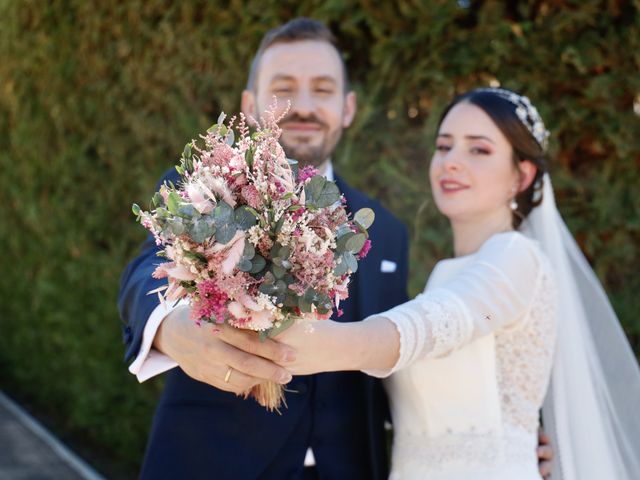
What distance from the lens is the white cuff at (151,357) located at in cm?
181

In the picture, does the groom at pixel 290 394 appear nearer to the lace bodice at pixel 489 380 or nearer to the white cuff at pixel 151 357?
the white cuff at pixel 151 357

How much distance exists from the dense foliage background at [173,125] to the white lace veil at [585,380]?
43 centimetres

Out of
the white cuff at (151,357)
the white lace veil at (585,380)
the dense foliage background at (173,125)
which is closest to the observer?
the white cuff at (151,357)

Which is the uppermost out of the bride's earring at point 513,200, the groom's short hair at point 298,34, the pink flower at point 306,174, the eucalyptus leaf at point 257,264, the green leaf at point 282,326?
the groom's short hair at point 298,34

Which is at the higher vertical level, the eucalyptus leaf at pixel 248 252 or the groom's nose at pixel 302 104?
the groom's nose at pixel 302 104

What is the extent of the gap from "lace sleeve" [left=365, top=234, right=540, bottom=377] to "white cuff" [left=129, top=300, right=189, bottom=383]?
1.67 ft

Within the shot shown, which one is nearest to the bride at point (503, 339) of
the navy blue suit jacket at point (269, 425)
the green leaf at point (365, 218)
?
the navy blue suit jacket at point (269, 425)

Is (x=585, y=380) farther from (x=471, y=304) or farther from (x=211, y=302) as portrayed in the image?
(x=211, y=302)

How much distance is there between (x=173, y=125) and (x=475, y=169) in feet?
7.04

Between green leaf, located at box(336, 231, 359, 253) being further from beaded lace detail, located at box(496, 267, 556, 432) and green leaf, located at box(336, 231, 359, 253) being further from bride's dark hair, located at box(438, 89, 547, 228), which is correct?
bride's dark hair, located at box(438, 89, 547, 228)

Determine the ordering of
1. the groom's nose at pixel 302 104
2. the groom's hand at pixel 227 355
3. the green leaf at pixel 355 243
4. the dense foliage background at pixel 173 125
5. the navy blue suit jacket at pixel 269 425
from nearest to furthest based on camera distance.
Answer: the green leaf at pixel 355 243 < the groom's hand at pixel 227 355 < the navy blue suit jacket at pixel 269 425 < the groom's nose at pixel 302 104 < the dense foliage background at pixel 173 125

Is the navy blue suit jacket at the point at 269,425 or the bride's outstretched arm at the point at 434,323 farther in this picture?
the navy blue suit jacket at the point at 269,425

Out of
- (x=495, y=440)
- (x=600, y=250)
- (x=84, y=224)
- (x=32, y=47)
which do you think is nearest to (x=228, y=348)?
(x=495, y=440)

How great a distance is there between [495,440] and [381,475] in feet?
1.33
